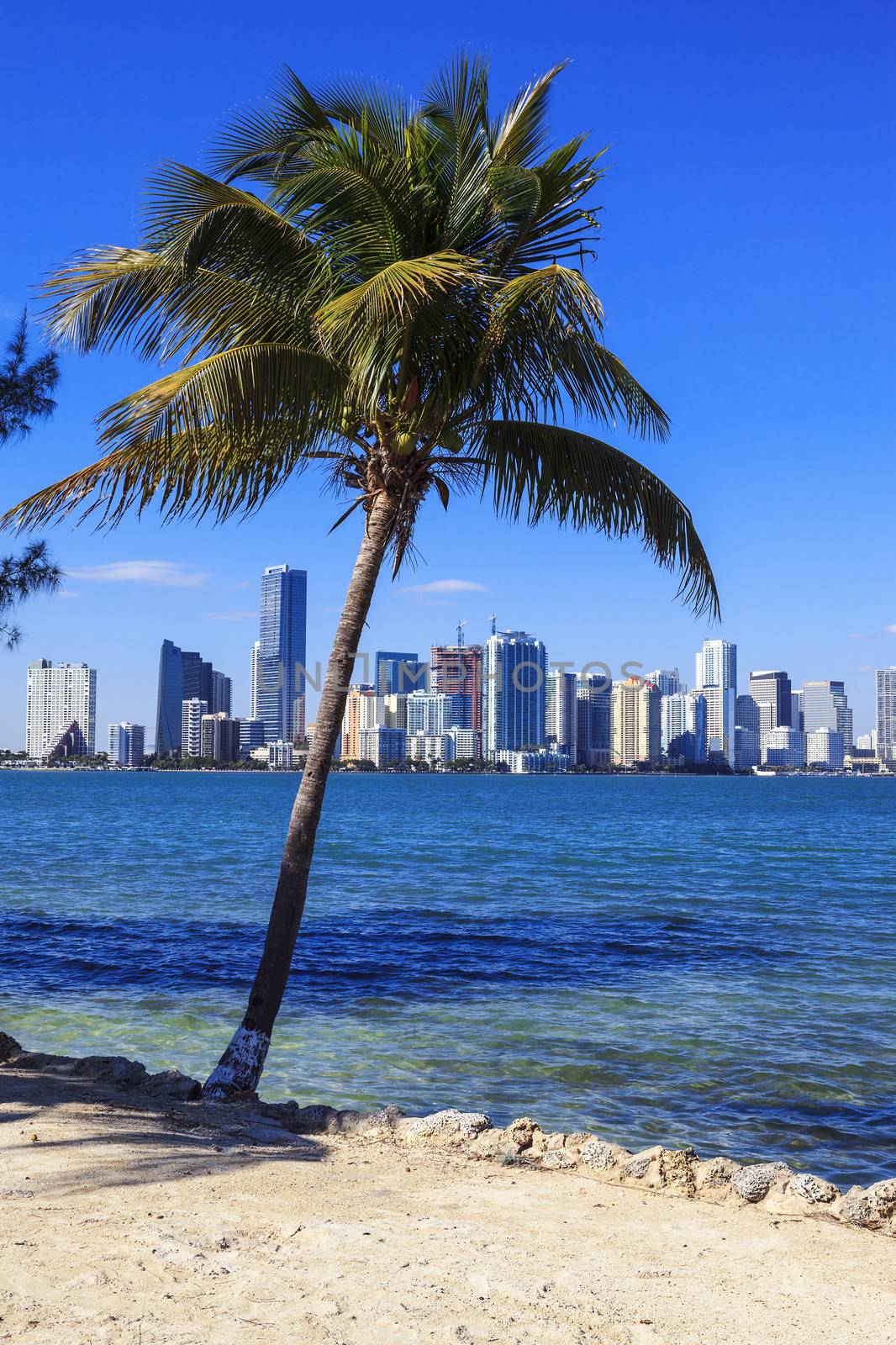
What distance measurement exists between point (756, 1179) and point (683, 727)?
16988cm

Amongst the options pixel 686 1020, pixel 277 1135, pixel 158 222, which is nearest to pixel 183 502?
pixel 158 222

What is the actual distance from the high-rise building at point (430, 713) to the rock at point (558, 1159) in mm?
145805

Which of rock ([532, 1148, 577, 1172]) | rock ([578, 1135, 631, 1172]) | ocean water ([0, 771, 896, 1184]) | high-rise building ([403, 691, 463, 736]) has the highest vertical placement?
high-rise building ([403, 691, 463, 736])

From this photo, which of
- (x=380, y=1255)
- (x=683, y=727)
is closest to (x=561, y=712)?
(x=683, y=727)

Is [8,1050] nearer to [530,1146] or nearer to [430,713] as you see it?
[530,1146]

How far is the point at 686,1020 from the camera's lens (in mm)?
13578

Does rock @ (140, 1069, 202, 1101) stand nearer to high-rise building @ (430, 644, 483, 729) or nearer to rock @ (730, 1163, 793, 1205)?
rock @ (730, 1163, 793, 1205)

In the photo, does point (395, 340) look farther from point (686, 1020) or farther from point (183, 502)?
point (686, 1020)

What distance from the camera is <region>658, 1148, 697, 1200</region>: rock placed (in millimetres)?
6664

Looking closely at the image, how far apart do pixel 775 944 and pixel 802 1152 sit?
1249 cm

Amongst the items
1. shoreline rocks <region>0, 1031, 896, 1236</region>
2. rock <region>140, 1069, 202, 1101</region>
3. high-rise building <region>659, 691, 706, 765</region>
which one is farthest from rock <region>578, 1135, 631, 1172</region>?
high-rise building <region>659, 691, 706, 765</region>

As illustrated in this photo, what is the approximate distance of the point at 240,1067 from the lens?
8.29 metres

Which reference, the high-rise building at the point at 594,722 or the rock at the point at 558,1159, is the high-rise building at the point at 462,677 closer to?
the high-rise building at the point at 594,722

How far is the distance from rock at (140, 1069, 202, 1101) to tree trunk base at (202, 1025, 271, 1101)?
10cm
